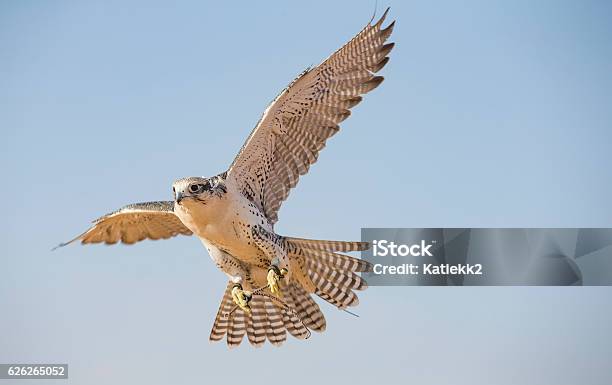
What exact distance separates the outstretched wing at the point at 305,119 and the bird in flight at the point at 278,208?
0.03ft

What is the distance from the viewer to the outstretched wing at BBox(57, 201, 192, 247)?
13.3 meters

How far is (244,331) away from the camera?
43.6 ft

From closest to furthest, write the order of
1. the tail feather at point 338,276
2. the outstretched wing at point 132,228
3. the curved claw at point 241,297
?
the curved claw at point 241,297 < the tail feather at point 338,276 < the outstretched wing at point 132,228

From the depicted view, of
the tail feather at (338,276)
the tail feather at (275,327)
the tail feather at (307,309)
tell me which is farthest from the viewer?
the tail feather at (275,327)

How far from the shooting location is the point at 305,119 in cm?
1255

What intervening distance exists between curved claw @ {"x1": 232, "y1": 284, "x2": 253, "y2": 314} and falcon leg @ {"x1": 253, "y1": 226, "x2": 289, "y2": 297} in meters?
0.33

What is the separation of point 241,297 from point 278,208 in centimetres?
106

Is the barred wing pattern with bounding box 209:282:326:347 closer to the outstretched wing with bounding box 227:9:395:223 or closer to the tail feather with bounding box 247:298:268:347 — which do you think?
the tail feather with bounding box 247:298:268:347

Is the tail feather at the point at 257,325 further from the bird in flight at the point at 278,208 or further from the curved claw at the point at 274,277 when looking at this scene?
the curved claw at the point at 274,277

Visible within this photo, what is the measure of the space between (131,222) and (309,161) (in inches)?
87.4

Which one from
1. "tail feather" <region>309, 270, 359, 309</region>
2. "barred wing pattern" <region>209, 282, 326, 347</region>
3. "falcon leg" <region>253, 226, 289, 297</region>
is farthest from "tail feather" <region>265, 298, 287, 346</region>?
"falcon leg" <region>253, 226, 289, 297</region>

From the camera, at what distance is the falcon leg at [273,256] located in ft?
39.3

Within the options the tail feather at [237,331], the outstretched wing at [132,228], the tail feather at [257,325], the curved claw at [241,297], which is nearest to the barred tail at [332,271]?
the curved claw at [241,297]

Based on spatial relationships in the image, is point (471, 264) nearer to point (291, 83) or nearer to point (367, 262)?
point (367, 262)
